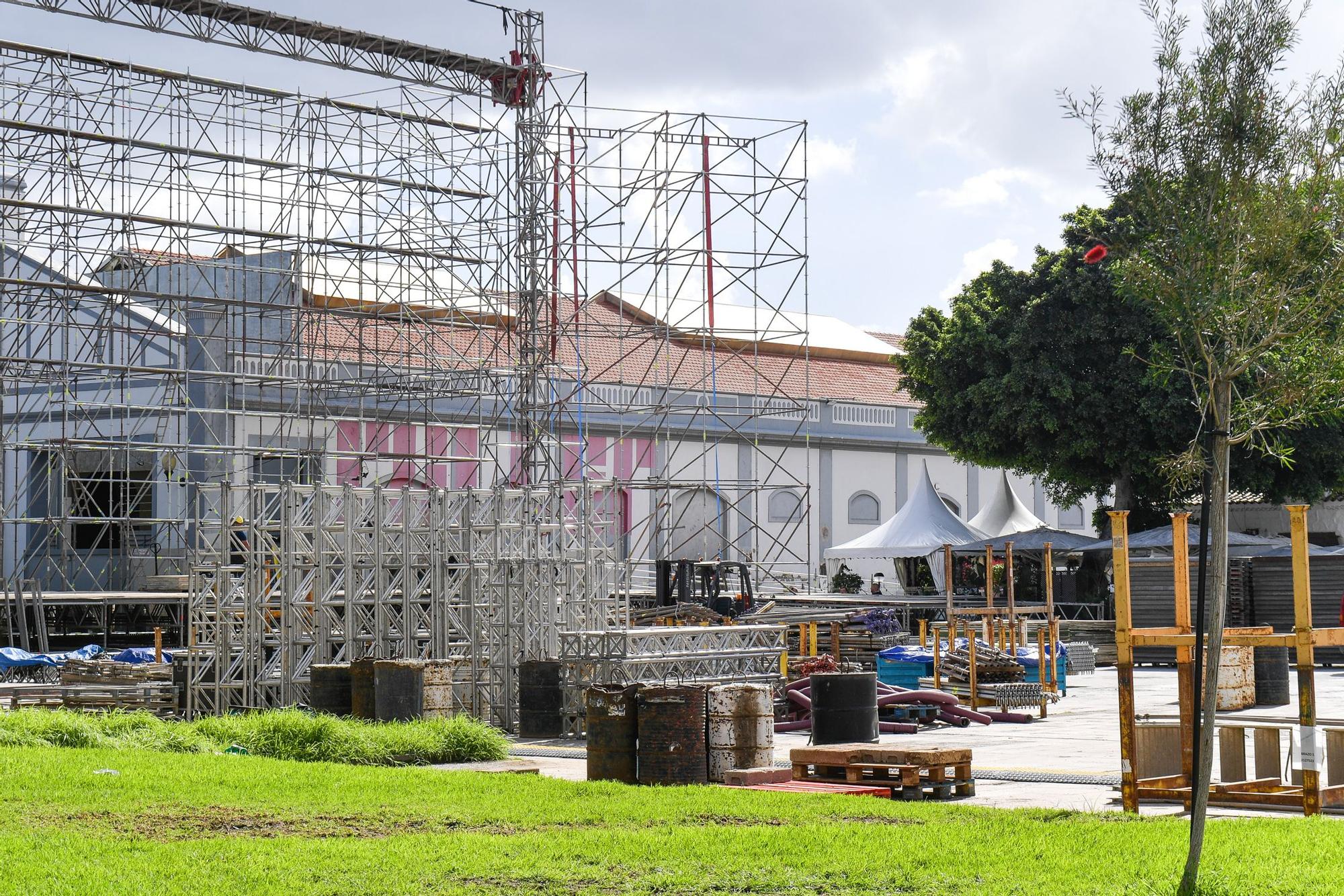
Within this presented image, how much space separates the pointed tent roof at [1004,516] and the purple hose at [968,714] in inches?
1001

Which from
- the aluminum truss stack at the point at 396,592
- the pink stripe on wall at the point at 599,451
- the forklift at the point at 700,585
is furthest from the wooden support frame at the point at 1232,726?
the pink stripe on wall at the point at 599,451

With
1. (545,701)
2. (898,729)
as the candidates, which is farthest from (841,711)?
(545,701)

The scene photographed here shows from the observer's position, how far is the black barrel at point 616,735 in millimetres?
14844

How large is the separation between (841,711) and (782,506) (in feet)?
103

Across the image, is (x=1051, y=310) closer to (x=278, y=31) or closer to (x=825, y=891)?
(x=278, y=31)

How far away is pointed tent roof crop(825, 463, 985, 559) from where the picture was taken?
1750 inches

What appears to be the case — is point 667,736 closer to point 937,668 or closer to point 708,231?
point 937,668

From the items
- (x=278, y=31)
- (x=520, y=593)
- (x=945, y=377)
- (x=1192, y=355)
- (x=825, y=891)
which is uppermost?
(x=278, y=31)

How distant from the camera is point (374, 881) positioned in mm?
9664

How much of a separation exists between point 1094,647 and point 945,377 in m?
11.1

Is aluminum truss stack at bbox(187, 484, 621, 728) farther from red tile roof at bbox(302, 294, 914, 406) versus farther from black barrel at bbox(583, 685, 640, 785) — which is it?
red tile roof at bbox(302, 294, 914, 406)

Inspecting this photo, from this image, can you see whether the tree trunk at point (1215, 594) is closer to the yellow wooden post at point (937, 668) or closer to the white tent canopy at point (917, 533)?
the yellow wooden post at point (937, 668)

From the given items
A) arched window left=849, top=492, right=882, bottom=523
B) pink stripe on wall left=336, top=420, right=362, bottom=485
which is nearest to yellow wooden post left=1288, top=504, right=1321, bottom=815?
pink stripe on wall left=336, top=420, right=362, bottom=485

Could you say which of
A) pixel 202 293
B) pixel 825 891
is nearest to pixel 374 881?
pixel 825 891
